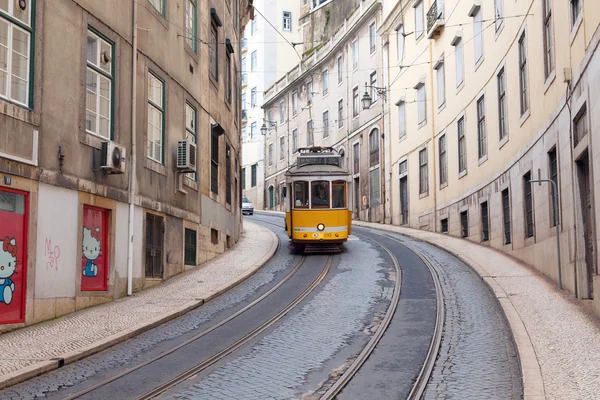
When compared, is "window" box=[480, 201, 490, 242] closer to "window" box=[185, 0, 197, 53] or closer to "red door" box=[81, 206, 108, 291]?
"window" box=[185, 0, 197, 53]

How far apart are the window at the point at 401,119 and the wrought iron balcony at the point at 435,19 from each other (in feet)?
17.6

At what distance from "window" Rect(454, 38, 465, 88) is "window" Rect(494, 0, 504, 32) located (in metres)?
4.23

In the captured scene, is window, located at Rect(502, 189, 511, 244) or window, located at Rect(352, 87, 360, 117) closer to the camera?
window, located at Rect(502, 189, 511, 244)

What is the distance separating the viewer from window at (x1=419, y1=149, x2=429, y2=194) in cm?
3091

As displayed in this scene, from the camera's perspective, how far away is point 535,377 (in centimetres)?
776

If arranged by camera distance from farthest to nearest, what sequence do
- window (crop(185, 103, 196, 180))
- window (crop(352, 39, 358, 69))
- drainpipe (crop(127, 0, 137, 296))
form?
window (crop(352, 39, 358, 69)) < window (crop(185, 103, 196, 180)) < drainpipe (crop(127, 0, 137, 296))

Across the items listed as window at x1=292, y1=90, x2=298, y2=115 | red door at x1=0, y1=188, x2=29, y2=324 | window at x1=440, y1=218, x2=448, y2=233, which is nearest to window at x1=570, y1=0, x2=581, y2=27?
red door at x1=0, y1=188, x2=29, y2=324

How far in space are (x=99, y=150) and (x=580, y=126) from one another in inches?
337

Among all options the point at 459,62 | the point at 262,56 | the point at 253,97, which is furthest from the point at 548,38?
the point at 253,97

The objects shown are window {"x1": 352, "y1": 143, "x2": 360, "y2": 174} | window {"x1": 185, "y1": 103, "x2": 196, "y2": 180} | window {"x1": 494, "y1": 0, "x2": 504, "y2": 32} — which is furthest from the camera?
window {"x1": 352, "y1": 143, "x2": 360, "y2": 174}

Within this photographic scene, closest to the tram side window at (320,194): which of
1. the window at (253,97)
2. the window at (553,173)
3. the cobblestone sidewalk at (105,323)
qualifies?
the cobblestone sidewalk at (105,323)

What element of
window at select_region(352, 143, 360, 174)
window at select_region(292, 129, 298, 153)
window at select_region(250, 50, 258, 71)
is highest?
window at select_region(250, 50, 258, 71)

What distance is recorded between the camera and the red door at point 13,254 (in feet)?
35.2

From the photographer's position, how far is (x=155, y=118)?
16.8 m
